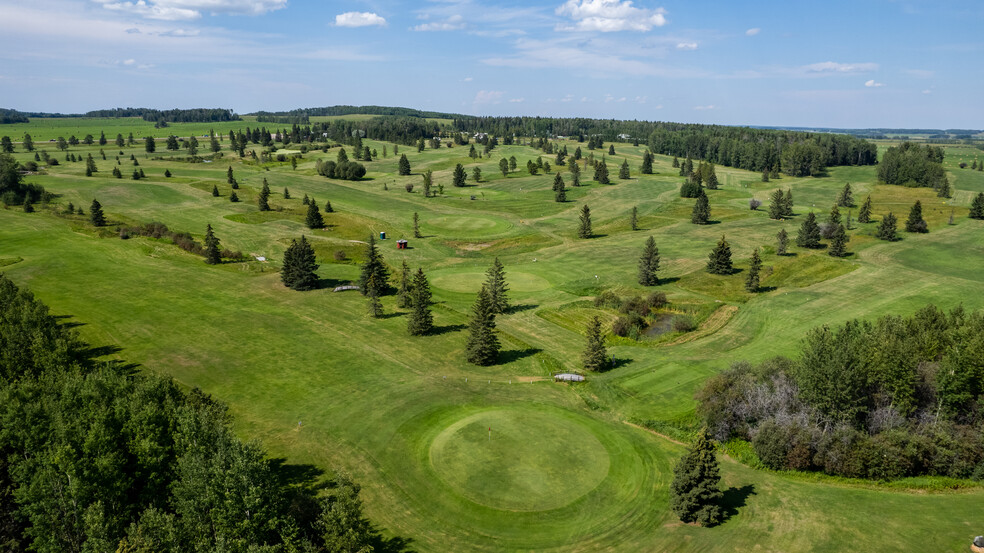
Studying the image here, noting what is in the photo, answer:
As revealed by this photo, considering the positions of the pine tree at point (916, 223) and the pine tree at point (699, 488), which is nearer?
the pine tree at point (699, 488)

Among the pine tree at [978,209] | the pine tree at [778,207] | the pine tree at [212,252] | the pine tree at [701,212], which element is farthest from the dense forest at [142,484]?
the pine tree at [978,209]

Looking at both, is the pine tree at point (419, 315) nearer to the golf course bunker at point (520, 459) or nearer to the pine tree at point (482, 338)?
the pine tree at point (482, 338)

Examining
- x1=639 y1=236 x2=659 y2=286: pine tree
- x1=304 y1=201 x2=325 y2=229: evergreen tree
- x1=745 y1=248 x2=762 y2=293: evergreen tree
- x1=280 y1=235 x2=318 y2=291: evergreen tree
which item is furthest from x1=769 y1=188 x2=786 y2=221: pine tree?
x1=280 y1=235 x2=318 y2=291: evergreen tree

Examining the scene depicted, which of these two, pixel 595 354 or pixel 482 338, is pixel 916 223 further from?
pixel 482 338

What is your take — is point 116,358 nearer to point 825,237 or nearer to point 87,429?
point 87,429

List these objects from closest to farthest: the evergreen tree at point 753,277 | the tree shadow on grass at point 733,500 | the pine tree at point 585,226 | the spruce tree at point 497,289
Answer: the tree shadow on grass at point 733,500 < the spruce tree at point 497,289 < the evergreen tree at point 753,277 < the pine tree at point 585,226

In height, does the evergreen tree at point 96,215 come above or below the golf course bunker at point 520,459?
above
